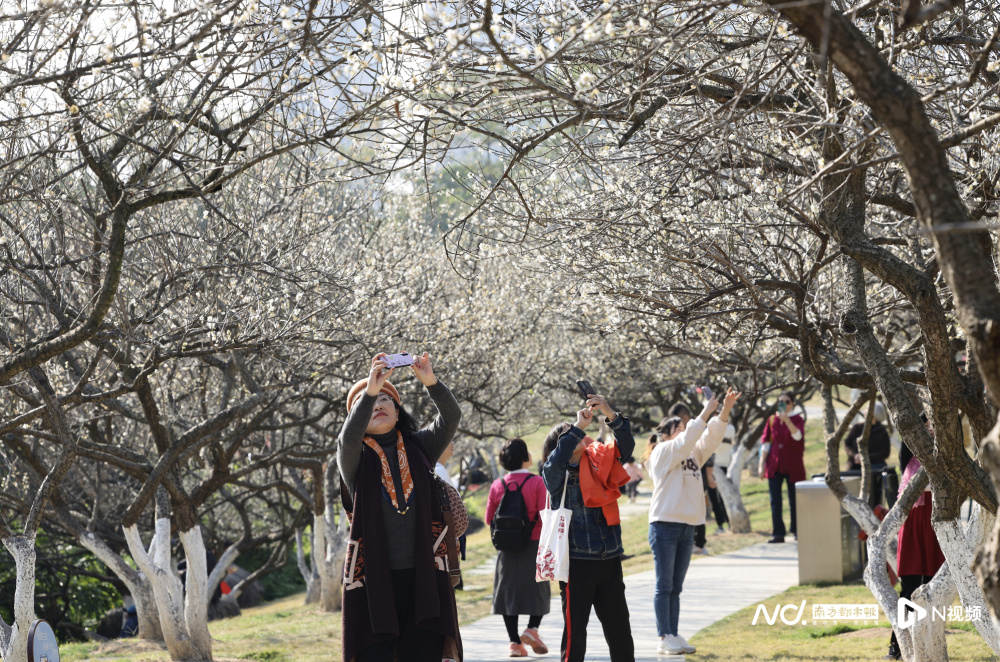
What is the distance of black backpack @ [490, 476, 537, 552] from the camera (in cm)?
830

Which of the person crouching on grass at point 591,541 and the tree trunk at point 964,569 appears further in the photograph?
the person crouching on grass at point 591,541

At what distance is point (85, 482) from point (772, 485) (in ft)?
30.9

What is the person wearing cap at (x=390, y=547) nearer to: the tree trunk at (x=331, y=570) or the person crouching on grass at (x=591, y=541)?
the person crouching on grass at (x=591, y=541)

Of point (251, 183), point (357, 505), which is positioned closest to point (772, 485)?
point (251, 183)

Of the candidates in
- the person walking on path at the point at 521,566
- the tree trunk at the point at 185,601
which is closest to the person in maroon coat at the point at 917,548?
the person walking on path at the point at 521,566

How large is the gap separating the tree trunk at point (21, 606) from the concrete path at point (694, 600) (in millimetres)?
3397

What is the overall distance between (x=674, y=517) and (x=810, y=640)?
5.68ft

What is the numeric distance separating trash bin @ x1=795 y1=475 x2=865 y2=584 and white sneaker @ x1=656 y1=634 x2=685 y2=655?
142 inches

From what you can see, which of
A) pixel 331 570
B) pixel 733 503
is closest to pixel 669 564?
pixel 331 570

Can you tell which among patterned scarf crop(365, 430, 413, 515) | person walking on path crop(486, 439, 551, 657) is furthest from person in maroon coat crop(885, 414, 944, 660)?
patterned scarf crop(365, 430, 413, 515)

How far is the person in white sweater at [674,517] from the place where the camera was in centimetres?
796

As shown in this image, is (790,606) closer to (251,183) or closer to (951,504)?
(951,504)

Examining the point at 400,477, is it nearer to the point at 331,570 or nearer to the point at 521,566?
the point at 521,566

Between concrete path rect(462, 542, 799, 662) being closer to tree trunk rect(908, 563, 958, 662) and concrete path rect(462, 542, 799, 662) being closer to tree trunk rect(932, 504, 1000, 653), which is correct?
tree trunk rect(908, 563, 958, 662)
